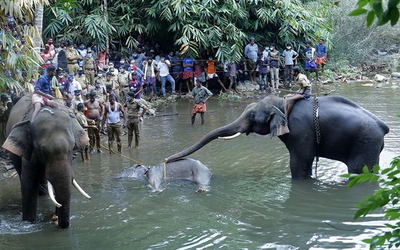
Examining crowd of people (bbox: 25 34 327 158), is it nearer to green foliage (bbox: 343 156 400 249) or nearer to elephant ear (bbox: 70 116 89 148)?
elephant ear (bbox: 70 116 89 148)

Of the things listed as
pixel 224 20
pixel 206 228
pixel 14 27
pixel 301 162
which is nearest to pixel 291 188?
pixel 301 162

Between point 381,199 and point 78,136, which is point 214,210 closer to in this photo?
point 78,136

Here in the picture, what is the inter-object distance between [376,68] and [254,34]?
7814 mm

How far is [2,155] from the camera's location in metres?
11.1

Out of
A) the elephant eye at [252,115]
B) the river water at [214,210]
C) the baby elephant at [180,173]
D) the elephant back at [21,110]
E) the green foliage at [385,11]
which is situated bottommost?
the river water at [214,210]

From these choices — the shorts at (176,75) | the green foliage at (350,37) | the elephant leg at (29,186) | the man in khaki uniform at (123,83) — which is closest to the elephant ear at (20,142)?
the elephant leg at (29,186)

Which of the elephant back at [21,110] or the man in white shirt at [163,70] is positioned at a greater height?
the man in white shirt at [163,70]

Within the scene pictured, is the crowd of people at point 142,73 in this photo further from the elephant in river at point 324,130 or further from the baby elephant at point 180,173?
the elephant in river at point 324,130

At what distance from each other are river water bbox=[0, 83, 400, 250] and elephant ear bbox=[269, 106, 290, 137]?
0.92 meters

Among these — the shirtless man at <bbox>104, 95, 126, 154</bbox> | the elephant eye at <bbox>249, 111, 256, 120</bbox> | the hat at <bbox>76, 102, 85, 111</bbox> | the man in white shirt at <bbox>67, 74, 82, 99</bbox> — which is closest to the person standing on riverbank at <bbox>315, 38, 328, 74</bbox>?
the man in white shirt at <bbox>67, 74, 82, 99</bbox>

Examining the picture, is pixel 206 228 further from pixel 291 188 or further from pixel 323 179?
pixel 323 179

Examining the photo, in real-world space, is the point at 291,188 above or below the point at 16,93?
below

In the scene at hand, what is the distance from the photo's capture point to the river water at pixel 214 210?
6996 millimetres

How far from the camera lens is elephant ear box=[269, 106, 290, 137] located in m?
8.70
